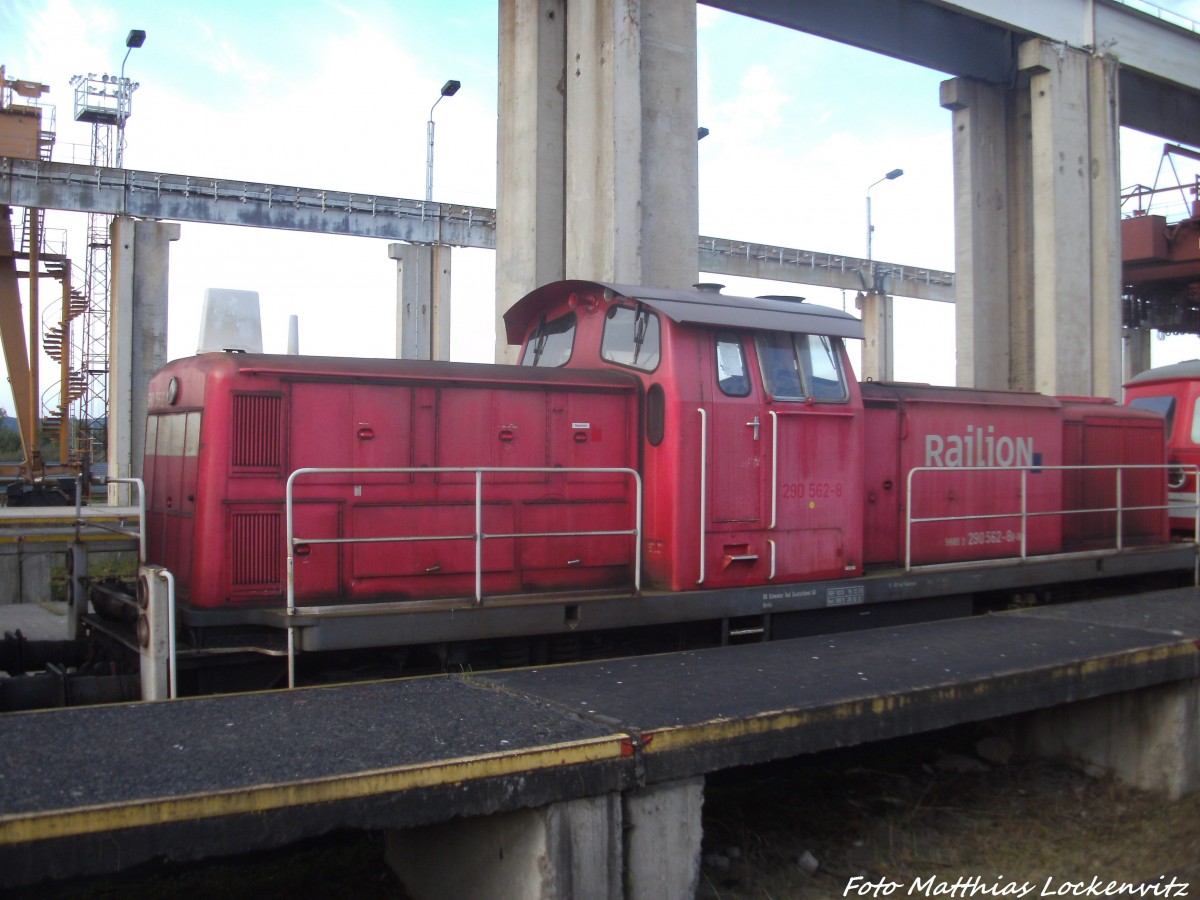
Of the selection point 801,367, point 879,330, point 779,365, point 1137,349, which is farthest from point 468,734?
point 1137,349

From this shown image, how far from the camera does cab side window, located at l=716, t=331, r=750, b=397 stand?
6.56 metres

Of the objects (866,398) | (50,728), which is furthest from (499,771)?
(866,398)

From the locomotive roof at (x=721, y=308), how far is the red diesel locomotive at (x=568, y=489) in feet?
Result: 0.08

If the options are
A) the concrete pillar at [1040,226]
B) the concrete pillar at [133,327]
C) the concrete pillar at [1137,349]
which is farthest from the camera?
the concrete pillar at [1137,349]

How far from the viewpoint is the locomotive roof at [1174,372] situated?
11.6 meters

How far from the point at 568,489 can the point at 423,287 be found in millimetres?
21646

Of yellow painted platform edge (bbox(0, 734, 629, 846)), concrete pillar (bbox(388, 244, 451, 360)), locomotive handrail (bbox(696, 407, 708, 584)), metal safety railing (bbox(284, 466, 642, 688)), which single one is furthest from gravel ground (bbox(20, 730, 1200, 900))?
concrete pillar (bbox(388, 244, 451, 360))

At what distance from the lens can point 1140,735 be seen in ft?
19.6

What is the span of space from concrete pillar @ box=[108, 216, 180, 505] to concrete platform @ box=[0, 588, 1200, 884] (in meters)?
20.2

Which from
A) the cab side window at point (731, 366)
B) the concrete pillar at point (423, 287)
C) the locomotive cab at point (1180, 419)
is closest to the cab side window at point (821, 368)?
the cab side window at point (731, 366)

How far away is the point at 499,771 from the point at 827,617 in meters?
4.01

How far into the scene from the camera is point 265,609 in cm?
533

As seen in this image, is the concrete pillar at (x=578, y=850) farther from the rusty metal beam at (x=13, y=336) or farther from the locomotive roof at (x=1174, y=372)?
the rusty metal beam at (x=13, y=336)

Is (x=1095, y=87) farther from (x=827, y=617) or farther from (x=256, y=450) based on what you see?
(x=256, y=450)
